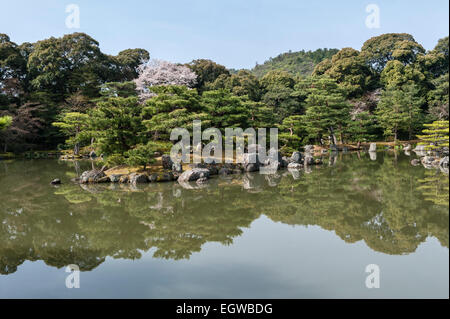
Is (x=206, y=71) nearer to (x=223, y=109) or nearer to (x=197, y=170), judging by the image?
(x=223, y=109)

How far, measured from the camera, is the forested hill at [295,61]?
50.1 m

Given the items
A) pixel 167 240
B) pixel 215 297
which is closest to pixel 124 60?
pixel 167 240

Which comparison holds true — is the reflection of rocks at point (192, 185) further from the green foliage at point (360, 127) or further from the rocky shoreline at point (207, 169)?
the green foliage at point (360, 127)

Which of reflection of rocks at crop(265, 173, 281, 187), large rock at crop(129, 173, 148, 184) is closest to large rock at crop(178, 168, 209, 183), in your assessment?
large rock at crop(129, 173, 148, 184)

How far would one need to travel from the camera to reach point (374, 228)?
4945 mm

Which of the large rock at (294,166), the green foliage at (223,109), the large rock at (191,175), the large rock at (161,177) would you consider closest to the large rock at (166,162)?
the large rock at (161,177)

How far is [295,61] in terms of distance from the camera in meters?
54.4

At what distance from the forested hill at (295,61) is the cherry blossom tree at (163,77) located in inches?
1036

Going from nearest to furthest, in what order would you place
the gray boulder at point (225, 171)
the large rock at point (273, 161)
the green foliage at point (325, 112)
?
the gray boulder at point (225, 171), the large rock at point (273, 161), the green foliage at point (325, 112)

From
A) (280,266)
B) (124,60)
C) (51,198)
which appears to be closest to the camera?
(280,266)

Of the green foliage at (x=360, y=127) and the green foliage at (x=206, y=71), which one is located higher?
the green foliage at (x=206, y=71)

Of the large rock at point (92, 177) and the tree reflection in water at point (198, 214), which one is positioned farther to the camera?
the large rock at point (92, 177)
